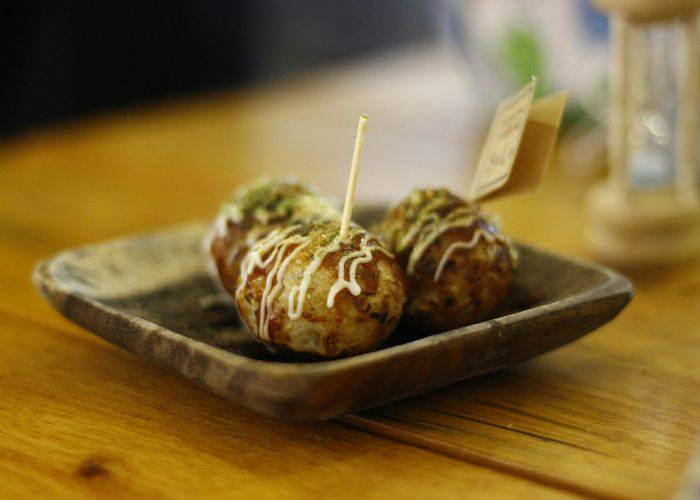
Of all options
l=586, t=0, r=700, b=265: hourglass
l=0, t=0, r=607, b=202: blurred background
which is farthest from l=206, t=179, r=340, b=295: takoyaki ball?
l=0, t=0, r=607, b=202: blurred background

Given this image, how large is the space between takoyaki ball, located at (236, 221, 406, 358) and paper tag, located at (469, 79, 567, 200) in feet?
0.54

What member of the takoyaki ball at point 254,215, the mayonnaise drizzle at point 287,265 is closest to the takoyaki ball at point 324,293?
the mayonnaise drizzle at point 287,265

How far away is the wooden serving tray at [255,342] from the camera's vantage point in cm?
74

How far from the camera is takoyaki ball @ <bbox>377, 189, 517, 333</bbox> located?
0.94 meters

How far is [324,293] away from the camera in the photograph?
33.0 inches

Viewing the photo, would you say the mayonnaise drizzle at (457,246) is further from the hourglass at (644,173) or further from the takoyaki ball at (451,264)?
the hourglass at (644,173)

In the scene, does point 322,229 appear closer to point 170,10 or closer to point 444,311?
point 444,311

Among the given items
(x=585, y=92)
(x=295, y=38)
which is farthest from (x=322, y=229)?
(x=295, y=38)

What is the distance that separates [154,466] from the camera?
0.77 m

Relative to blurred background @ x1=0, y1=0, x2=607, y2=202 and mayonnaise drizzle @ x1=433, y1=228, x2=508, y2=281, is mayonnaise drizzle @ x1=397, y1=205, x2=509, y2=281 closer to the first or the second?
mayonnaise drizzle @ x1=433, y1=228, x2=508, y2=281

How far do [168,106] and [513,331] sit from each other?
2089mm

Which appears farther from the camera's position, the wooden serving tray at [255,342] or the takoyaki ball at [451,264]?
the takoyaki ball at [451,264]

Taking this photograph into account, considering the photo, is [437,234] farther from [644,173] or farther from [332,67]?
[332,67]

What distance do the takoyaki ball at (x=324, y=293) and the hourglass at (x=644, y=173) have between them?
0.57 meters
